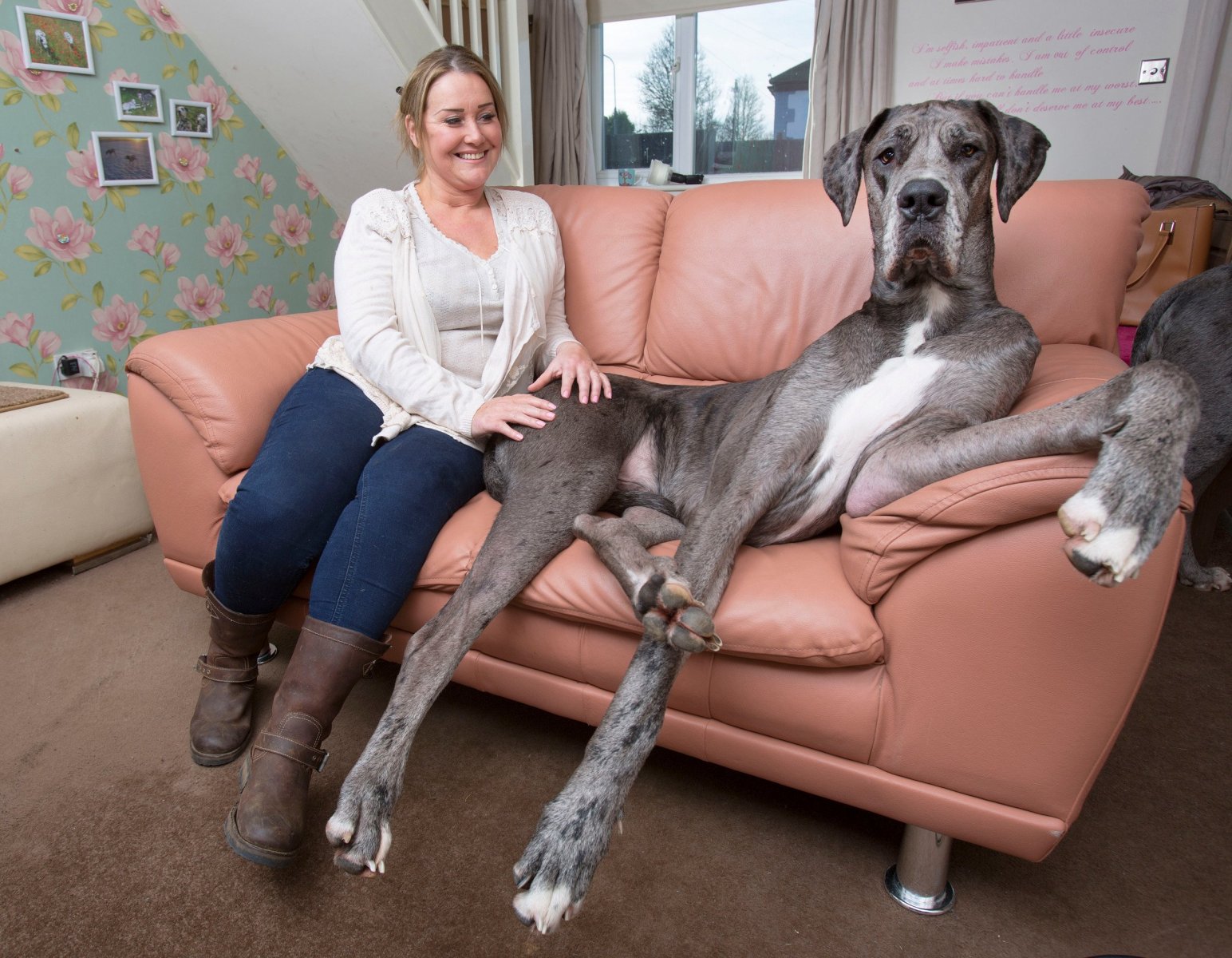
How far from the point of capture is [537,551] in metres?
1.44

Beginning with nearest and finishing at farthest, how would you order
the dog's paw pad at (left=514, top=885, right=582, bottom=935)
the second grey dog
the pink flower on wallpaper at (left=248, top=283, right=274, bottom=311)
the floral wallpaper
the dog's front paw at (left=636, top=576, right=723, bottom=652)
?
the dog's paw pad at (left=514, top=885, right=582, bottom=935) → the dog's front paw at (left=636, top=576, right=723, bottom=652) → the second grey dog → the floral wallpaper → the pink flower on wallpaper at (left=248, top=283, right=274, bottom=311)

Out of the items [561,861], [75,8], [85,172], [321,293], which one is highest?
[75,8]

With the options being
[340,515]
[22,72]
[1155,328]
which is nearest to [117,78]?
[22,72]

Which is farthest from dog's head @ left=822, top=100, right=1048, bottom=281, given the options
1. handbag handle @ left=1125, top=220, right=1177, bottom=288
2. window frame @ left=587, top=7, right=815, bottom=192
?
window frame @ left=587, top=7, right=815, bottom=192

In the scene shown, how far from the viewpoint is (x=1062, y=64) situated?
4.01 metres

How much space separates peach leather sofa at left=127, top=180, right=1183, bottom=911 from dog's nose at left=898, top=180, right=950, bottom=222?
A: 1.24ft

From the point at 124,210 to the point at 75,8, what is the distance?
2.19 ft

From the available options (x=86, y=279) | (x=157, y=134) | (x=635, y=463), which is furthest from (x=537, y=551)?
(x=157, y=134)

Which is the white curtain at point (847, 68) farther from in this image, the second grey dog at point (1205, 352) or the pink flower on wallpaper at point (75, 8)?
the pink flower on wallpaper at point (75, 8)

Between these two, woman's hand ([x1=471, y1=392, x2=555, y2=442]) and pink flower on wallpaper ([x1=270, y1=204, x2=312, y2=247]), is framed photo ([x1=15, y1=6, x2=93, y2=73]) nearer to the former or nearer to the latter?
pink flower on wallpaper ([x1=270, y1=204, x2=312, y2=247])

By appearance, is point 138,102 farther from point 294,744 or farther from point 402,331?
point 294,744

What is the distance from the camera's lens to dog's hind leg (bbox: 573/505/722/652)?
115 centimetres

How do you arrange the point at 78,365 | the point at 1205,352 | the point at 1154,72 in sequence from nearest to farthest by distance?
the point at 1205,352 → the point at 78,365 → the point at 1154,72

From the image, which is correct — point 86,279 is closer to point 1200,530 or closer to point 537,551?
point 537,551
